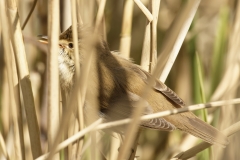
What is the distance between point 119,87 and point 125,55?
0.20 meters

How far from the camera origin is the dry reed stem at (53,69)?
161cm

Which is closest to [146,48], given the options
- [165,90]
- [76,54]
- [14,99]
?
[165,90]

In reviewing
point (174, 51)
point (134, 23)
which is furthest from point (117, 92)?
point (134, 23)

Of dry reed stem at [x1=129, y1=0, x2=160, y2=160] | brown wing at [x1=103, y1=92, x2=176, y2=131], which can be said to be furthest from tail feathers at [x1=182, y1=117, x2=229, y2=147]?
dry reed stem at [x1=129, y1=0, x2=160, y2=160]

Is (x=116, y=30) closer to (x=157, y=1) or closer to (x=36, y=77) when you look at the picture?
(x=36, y=77)

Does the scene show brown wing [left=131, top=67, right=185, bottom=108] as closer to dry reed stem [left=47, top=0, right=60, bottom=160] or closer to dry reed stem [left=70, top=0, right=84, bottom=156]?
dry reed stem [left=70, top=0, right=84, bottom=156]

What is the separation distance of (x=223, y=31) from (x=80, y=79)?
1.54 m

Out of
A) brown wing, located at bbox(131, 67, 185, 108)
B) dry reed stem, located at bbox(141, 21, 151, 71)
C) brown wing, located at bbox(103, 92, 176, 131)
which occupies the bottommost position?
brown wing, located at bbox(103, 92, 176, 131)

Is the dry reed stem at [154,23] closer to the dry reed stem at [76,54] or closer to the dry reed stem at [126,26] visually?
the dry reed stem at [126,26]

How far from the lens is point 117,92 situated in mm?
2430

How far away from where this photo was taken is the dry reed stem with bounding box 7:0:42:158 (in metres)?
1.81

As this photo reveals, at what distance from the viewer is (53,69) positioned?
65.2 inches

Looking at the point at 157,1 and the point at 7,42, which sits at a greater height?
the point at 157,1

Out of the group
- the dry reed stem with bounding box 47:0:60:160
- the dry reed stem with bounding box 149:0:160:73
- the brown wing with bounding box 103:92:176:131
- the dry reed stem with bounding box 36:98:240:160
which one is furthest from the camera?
the brown wing with bounding box 103:92:176:131
